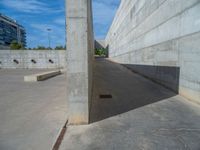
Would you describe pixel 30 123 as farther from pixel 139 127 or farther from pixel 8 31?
pixel 8 31

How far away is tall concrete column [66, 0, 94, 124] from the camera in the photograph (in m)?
2.77

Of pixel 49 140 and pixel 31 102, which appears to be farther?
pixel 31 102

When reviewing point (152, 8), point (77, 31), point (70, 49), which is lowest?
point (70, 49)

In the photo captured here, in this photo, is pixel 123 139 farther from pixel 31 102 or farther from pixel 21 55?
pixel 21 55

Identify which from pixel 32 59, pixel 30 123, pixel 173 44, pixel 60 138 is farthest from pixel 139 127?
pixel 32 59

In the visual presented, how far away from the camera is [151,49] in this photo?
22.9 feet

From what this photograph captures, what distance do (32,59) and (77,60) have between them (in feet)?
54.3

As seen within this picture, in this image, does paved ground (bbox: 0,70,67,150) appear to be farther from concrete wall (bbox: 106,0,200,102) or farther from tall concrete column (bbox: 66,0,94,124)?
concrete wall (bbox: 106,0,200,102)

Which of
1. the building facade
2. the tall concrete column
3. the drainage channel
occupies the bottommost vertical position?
the drainage channel

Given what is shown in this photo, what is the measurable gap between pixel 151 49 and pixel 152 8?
70.7 inches

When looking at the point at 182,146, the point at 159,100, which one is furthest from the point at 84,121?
the point at 159,100

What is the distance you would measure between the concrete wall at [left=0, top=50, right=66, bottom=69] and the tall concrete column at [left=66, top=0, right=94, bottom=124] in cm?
1497

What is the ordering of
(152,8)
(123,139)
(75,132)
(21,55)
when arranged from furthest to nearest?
(21,55), (152,8), (75,132), (123,139)

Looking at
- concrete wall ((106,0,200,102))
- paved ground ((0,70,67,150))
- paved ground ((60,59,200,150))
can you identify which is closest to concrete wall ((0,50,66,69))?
concrete wall ((106,0,200,102))
